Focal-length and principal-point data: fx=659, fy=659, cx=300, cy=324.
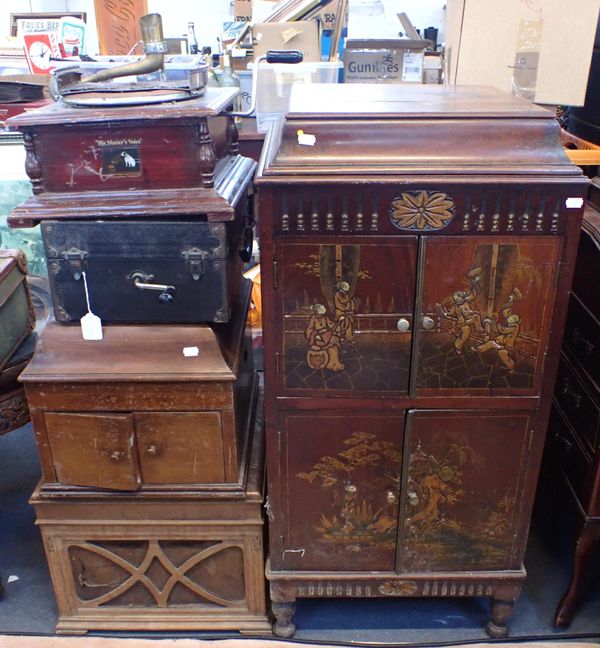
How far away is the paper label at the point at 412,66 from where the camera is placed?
9.33 ft

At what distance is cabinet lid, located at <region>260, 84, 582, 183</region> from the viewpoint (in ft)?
4.13

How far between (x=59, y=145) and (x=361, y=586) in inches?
48.8

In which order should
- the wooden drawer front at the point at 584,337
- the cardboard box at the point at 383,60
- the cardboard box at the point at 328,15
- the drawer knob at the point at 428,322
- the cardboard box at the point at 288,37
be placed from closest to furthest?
the drawer knob at the point at 428,322, the wooden drawer front at the point at 584,337, the cardboard box at the point at 383,60, the cardboard box at the point at 288,37, the cardboard box at the point at 328,15

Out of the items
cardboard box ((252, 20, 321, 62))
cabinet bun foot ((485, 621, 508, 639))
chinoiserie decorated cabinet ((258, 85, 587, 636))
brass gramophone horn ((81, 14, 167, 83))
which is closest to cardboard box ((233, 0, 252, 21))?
cardboard box ((252, 20, 321, 62))

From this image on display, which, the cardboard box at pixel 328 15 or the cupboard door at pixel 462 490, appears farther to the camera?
the cardboard box at pixel 328 15

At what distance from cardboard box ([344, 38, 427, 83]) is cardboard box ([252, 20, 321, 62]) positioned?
0.32 metres

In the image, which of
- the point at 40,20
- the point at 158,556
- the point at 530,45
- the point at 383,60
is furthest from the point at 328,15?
→ the point at 158,556

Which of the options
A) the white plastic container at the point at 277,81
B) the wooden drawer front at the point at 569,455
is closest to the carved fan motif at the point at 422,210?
the wooden drawer front at the point at 569,455

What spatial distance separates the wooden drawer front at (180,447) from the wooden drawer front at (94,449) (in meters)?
0.03

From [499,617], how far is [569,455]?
450mm

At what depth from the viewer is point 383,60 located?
2.86m

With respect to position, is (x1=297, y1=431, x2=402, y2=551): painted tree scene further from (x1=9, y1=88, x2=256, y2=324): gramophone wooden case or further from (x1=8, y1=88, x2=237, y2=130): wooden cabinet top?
(x1=8, y1=88, x2=237, y2=130): wooden cabinet top

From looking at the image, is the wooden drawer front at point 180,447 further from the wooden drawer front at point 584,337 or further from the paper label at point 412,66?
the paper label at point 412,66

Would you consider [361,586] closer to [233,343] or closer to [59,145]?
[233,343]
